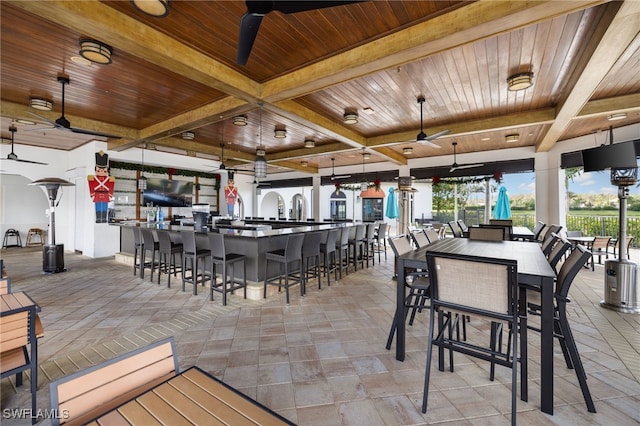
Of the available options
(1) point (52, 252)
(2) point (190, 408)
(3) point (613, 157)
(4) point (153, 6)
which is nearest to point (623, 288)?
(3) point (613, 157)

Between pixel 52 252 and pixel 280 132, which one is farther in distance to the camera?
pixel 280 132

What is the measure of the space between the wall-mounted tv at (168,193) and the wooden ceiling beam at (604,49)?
995 centimetres

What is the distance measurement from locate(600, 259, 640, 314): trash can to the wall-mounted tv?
34.5ft

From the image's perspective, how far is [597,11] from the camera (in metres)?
2.30

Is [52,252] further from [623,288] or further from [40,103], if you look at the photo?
[623,288]

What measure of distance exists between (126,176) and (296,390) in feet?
28.5

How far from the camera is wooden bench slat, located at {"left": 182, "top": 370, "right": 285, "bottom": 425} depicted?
2.81ft

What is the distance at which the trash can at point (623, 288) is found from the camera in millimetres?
3445

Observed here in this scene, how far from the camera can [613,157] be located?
341 cm

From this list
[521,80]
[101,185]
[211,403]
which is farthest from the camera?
[101,185]

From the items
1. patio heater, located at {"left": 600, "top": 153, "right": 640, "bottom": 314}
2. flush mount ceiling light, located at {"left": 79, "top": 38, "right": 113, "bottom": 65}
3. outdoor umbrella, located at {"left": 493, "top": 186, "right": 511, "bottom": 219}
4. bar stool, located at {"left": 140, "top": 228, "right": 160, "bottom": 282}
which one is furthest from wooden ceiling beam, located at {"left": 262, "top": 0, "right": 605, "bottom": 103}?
outdoor umbrella, located at {"left": 493, "top": 186, "right": 511, "bottom": 219}

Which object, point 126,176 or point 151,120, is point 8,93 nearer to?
point 151,120

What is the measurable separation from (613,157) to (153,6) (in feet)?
17.1

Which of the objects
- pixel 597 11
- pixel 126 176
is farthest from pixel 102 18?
pixel 126 176
